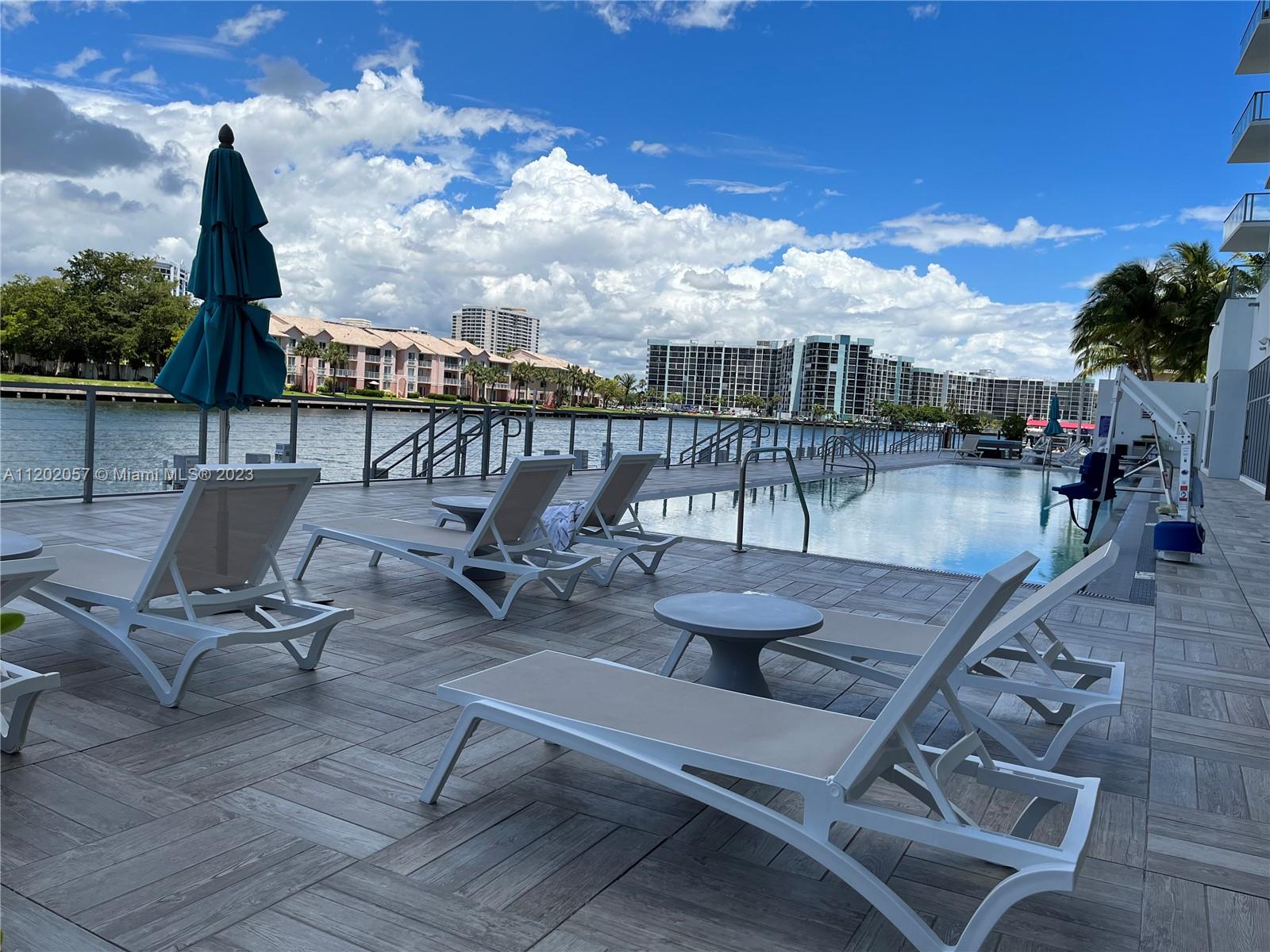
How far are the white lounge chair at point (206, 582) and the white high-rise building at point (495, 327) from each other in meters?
144

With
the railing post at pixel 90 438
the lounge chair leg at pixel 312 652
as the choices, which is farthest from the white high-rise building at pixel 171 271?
the lounge chair leg at pixel 312 652

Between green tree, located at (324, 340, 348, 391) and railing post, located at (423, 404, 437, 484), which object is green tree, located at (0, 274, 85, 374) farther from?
railing post, located at (423, 404, 437, 484)

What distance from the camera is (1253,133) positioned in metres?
23.3

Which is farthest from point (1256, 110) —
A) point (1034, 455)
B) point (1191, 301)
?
point (1191, 301)

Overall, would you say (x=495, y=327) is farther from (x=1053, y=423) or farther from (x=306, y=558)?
(x=306, y=558)

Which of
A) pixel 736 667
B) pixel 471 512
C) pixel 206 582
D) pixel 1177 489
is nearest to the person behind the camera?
pixel 736 667

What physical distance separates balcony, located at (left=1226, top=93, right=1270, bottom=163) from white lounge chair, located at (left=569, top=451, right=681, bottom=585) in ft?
82.3

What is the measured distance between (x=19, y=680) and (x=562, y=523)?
12.9ft

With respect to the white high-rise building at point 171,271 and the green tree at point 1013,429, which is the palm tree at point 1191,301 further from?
the white high-rise building at point 171,271

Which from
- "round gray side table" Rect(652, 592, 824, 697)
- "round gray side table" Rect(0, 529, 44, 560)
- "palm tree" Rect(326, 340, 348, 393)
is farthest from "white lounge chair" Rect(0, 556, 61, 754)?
"palm tree" Rect(326, 340, 348, 393)

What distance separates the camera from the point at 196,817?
2334 millimetres

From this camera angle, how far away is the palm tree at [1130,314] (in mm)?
36031

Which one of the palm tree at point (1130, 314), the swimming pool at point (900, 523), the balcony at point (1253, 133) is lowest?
the swimming pool at point (900, 523)

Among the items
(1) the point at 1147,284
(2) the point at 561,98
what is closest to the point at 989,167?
(1) the point at 1147,284
